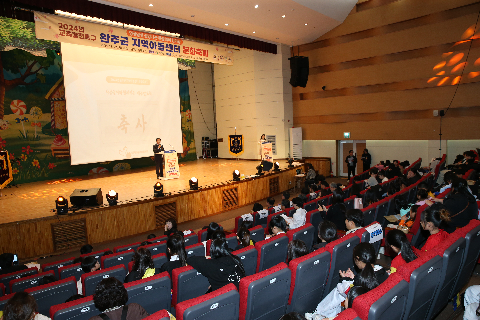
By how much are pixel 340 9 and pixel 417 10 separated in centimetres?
227

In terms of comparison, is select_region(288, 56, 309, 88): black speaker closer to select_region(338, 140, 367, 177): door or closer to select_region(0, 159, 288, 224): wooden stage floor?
select_region(338, 140, 367, 177): door

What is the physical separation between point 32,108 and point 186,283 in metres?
10.00

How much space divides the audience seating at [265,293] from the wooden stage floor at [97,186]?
18.6 ft

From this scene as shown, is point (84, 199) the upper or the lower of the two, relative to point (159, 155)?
lower

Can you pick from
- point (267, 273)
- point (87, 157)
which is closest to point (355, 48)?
point (87, 157)

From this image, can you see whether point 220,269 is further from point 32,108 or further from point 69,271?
point 32,108

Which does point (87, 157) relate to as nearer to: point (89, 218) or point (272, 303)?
point (89, 218)

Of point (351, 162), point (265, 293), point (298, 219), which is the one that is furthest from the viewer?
point (351, 162)

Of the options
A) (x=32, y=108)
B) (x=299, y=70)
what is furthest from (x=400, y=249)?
(x=32, y=108)

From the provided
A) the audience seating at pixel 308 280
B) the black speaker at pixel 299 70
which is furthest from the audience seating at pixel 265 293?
the black speaker at pixel 299 70

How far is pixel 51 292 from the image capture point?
2736 millimetres

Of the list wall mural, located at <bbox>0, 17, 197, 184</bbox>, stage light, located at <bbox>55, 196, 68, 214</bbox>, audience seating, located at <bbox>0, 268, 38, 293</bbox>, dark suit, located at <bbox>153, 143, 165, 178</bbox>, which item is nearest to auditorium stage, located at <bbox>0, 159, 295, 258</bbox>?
stage light, located at <bbox>55, 196, 68, 214</bbox>

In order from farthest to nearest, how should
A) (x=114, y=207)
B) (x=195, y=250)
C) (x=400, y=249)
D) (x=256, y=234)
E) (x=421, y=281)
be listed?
(x=114, y=207)
(x=256, y=234)
(x=195, y=250)
(x=400, y=249)
(x=421, y=281)

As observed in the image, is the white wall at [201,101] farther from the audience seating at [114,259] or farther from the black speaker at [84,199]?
the audience seating at [114,259]
